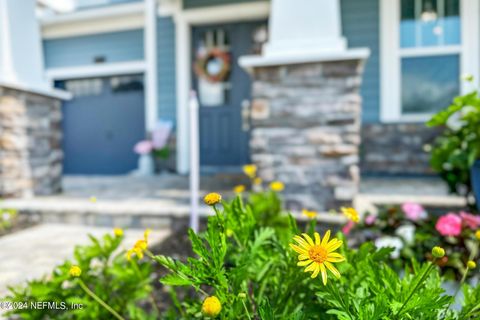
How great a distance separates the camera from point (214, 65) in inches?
196

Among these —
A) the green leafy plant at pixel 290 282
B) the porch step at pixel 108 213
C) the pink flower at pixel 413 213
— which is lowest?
the porch step at pixel 108 213

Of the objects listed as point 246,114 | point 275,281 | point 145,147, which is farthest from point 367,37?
point 275,281

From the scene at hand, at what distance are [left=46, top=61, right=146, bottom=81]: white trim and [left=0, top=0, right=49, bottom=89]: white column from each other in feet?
7.97

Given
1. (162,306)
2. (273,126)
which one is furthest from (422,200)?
(162,306)

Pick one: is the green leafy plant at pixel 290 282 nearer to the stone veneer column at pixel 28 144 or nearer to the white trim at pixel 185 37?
the stone veneer column at pixel 28 144

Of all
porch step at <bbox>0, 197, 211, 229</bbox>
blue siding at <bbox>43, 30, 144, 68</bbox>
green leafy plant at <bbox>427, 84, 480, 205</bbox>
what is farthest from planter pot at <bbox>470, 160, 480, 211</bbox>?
blue siding at <bbox>43, 30, 144, 68</bbox>

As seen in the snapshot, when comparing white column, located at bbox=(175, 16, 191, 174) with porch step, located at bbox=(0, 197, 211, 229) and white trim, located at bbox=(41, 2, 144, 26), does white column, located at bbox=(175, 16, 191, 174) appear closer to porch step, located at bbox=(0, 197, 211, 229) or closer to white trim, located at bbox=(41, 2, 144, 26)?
white trim, located at bbox=(41, 2, 144, 26)

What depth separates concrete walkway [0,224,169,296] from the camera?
1723 millimetres

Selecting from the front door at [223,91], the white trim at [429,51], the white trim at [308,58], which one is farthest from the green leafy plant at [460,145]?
the front door at [223,91]

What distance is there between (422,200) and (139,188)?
292 cm

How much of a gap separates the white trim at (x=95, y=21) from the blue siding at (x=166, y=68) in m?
0.54

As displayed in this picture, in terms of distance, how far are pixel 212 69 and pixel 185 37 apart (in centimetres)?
66

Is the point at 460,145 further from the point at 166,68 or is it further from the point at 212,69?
the point at 166,68

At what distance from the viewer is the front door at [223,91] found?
4.91 meters
